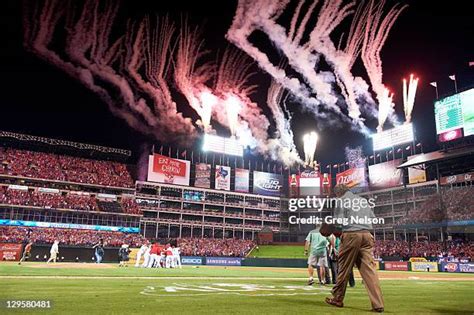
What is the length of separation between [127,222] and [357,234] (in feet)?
201

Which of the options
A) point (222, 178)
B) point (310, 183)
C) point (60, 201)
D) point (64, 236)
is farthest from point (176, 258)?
point (310, 183)

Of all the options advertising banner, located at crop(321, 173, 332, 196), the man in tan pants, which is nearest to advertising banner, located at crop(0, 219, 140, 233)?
advertising banner, located at crop(321, 173, 332, 196)

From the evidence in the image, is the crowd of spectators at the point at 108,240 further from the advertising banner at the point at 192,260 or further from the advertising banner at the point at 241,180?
the advertising banner at the point at 241,180

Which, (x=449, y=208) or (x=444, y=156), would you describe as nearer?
(x=444, y=156)

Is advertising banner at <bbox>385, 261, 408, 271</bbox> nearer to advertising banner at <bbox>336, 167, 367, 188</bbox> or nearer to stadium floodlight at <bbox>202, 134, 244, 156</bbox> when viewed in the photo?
advertising banner at <bbox>336, 167, 367, 188</bbox>

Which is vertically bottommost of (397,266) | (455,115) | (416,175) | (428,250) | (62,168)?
(397,266)

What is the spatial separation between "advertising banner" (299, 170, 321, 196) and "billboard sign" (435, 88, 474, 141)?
124ft

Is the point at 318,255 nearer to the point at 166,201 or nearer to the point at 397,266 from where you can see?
the point at 397,266

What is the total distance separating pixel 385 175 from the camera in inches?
2852

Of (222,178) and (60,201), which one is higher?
(222,178)

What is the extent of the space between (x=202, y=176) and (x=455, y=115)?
48836mm

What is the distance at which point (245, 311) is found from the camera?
563 centimetres

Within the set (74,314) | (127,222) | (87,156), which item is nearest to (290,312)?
(74,314)

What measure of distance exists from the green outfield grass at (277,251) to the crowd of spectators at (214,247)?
207 cm
